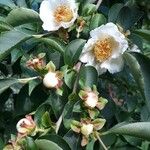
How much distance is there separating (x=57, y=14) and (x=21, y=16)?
83mm

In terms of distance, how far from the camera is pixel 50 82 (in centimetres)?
89

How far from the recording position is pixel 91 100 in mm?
855

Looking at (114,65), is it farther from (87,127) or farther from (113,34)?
(87,127)

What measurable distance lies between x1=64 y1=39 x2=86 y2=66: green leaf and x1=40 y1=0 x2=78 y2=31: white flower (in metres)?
0.05

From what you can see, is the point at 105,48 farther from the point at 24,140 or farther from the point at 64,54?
the point at 24,140

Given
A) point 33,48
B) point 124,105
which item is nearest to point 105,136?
point 33,48

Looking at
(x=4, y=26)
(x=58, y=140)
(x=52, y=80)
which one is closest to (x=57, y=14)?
(x=4, y=26)

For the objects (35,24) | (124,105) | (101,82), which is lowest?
(124,105)

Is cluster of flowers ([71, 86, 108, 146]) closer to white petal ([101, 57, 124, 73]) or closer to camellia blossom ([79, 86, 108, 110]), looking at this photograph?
camellia blossom ([79, 86, 108, 110])

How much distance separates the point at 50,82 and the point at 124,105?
0.47 metres

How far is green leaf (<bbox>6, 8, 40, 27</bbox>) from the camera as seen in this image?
1010mm

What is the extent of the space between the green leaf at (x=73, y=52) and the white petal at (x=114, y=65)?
2.3 inches

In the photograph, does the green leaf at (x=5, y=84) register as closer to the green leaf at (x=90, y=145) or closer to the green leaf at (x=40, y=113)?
the green leaf at (x=40, y=113)

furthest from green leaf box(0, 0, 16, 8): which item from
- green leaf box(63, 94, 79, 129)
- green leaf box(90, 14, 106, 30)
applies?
green leaf box(63, 94, 79, 129)
